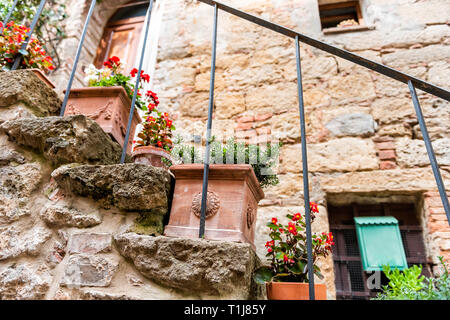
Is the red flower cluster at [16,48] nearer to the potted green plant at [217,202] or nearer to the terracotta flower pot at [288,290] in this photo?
the potted green plant at [217,202]

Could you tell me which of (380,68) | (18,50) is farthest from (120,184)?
(18,50)

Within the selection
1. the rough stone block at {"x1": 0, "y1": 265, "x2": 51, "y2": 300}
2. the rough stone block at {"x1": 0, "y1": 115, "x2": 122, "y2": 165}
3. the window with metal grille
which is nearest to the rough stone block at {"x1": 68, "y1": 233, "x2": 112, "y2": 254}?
the rough stone block at {"x1": 0, "y1": 265, "x2": 51, "y2": 300}

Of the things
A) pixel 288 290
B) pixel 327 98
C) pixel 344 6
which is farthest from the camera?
pixel 344 6

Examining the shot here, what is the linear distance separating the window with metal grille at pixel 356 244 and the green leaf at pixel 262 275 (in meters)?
1.53

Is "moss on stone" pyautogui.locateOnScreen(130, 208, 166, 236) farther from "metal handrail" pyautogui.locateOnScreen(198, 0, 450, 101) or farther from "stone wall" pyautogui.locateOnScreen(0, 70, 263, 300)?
"metal handrail" pyautogui.locateOnScreen(198, 0, 450, 101)

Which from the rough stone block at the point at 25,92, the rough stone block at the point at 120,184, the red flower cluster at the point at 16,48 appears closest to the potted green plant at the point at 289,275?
the rough stone block at the point at 120,184

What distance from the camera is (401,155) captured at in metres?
2.64

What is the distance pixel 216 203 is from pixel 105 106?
39.4 inches

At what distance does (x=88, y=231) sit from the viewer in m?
1.02

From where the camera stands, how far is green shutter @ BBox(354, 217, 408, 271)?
2404 mm

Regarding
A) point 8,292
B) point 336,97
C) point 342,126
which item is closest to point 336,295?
point 342,126

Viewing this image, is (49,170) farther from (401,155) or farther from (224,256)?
(401,155)

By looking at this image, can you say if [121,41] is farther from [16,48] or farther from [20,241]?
[20,241]

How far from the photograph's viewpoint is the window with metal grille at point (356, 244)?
242cm
